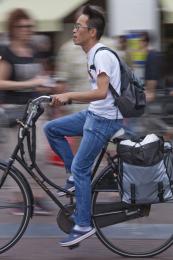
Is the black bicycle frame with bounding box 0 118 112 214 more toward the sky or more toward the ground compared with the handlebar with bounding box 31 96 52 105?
more toward the ground

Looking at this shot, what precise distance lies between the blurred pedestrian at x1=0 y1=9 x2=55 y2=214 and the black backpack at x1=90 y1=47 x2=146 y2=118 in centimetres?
140

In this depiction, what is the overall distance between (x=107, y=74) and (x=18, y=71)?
1.93 m

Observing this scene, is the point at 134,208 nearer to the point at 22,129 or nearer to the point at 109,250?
the point at 109,250

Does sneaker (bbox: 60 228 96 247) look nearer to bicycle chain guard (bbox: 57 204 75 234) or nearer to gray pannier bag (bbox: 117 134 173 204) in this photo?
bicycle chain guard (bbox: 57 204 75 234)

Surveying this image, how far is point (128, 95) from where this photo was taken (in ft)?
17.7

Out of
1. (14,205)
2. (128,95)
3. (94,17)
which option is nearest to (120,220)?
(14,205)

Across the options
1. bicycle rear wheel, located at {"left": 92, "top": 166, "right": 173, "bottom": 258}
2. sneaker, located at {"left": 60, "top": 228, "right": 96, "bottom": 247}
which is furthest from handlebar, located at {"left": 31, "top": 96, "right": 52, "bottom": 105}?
sneaker, located at {"left": 60, "top": 228, "right": 96, "bottom": 247}

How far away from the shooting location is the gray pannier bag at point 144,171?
5.37 meters

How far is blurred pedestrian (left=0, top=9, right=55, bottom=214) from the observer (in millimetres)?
6781

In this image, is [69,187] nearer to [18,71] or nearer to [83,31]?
[83,31]

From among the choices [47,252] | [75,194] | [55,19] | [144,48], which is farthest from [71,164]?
[55,19]

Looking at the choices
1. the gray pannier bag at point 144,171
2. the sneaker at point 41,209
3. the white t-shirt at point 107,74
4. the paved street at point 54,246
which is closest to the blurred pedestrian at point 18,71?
the sneaker at point 41,209

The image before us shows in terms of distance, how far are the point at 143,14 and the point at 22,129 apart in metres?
7.49

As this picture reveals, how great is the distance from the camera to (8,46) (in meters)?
7.12
